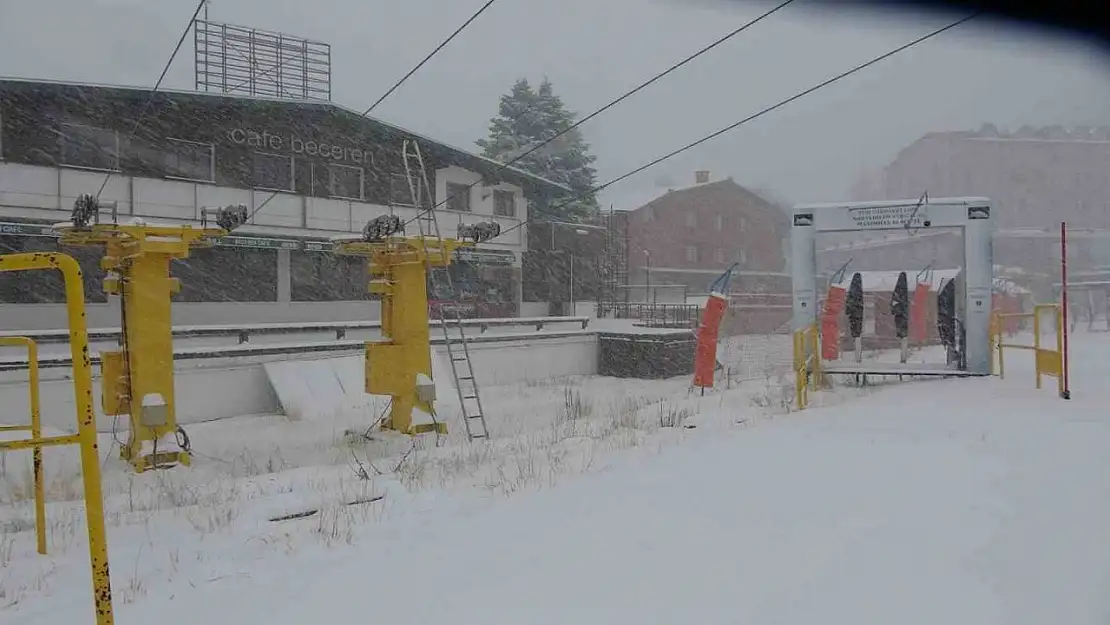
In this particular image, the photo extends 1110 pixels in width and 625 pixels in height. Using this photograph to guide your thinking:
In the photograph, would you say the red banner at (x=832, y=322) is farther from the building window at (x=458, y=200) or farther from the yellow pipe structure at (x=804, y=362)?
the building window at (x=458, y=200)

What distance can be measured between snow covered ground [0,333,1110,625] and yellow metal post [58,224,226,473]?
42.0 inches

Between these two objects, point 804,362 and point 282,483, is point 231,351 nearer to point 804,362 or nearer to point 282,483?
point 282,483

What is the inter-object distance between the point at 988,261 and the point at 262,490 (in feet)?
38.0

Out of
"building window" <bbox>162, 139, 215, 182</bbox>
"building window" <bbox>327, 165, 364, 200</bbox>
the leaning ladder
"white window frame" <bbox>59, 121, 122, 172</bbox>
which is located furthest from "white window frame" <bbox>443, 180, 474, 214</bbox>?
"white window frame" <bbox>59, 121, 122, 172</bbox>

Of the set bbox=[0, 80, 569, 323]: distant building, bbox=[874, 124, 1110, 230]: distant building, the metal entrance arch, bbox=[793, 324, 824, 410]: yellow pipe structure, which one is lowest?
bbox=[793, 324, 824, 410]: yellow pipe structure

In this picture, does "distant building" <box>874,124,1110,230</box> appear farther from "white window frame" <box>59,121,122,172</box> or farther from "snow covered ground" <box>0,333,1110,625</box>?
"snow covered ground" <box>0,333,1110,625</box>

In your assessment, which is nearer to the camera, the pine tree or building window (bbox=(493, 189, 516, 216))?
building window (bbox=(493, 189, 516, 216))

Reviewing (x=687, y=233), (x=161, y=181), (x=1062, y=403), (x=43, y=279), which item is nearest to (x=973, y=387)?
(x=1062, y=403)

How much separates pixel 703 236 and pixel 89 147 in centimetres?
4100

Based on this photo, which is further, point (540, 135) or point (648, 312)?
point (540, 135)

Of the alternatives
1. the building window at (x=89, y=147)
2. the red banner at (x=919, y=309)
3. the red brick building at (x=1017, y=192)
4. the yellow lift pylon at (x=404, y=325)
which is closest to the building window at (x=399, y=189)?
the building window at (x=89, y=147)

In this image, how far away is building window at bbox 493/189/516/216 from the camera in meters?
28.2

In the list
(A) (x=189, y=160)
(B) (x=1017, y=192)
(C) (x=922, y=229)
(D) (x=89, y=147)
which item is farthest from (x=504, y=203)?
(B) (x=1017, y=192)

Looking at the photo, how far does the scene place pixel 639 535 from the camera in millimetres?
4531
